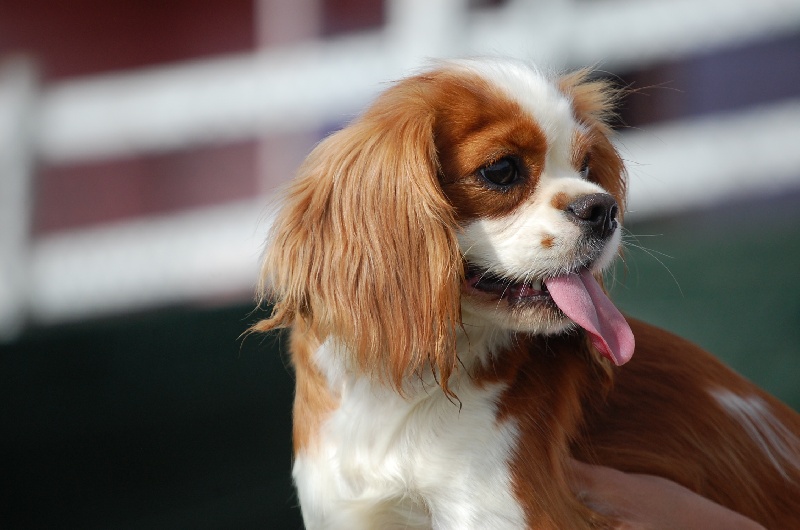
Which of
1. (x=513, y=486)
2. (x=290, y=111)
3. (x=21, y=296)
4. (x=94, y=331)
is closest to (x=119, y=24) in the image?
(x=290, y=111)

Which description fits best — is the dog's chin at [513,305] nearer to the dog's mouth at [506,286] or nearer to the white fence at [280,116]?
the dog's mouth at [506,286]

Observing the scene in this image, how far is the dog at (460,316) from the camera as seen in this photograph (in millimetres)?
1950

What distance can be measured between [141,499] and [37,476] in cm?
33

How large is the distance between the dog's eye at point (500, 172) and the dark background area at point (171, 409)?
99 cm

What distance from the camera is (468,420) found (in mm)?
2012

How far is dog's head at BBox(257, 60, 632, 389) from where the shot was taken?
6.37 feet

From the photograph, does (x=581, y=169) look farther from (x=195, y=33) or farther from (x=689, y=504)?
(x=195, y=33)

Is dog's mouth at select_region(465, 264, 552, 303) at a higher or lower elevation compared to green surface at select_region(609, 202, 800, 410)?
higher

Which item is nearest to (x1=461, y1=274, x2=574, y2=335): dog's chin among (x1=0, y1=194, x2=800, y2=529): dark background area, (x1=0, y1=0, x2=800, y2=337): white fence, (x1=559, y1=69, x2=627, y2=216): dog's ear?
(x1=559, y1=69, x2=627, y2=216): dog's ear

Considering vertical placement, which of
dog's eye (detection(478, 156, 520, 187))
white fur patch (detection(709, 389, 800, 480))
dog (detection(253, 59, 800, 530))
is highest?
dog's eye (detection(478, 156, 520, 187))

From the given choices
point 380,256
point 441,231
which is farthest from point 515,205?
point 380,256

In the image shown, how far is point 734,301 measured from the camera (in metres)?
3.74

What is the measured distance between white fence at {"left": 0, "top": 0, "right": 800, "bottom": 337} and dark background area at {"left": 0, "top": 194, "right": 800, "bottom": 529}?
1.58 meters

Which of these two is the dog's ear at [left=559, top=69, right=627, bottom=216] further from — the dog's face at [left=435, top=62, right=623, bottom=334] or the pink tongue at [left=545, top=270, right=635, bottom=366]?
the pink tongue at [left=545, top=270, right=635, bottom=366]
